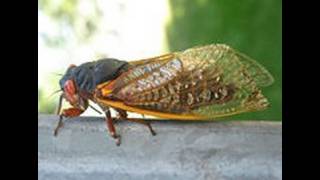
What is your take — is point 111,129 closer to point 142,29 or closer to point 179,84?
point 179,84

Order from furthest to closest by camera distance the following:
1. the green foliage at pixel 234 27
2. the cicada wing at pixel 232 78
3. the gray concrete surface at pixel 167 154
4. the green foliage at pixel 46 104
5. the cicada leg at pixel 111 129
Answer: the green foliage at pixel 234 27 < the green foliage at pixel 46 104 < the cicada wing at pixel 232 78 < the cicada leg at pixel 111 129 < the gray concrete surface at pixel 167 154

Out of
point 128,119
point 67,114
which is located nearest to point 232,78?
point 128,119

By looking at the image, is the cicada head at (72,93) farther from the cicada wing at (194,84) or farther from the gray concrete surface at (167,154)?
the gray concrete surface at (167,154)

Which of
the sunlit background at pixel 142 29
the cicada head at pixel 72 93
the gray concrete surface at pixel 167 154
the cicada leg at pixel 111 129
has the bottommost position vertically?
the gray concrete surface at pixel 167 154

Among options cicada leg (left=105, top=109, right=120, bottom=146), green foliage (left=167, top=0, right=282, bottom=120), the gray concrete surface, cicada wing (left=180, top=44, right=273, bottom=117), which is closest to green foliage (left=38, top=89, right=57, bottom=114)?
green foliage (left=167, top=0, right=282, bottom=120)

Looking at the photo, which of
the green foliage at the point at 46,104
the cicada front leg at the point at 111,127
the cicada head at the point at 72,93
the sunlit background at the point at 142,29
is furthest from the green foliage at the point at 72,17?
the cicada front leg at the point at 111,127
